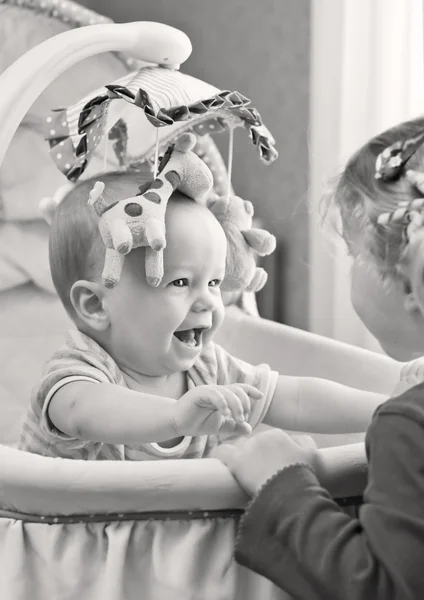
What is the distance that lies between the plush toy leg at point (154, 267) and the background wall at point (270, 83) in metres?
1.19

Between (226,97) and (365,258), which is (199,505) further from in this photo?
(226,97)

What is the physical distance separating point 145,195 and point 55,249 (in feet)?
0.48

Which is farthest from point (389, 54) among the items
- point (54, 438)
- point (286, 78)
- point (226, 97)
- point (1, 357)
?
point (54, 438)

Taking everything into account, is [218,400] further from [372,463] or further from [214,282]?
[214,282]

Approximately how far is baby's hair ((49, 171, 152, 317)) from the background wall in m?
1.10

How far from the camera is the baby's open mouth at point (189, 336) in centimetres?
94

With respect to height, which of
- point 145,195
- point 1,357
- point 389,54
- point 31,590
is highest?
point 145,195

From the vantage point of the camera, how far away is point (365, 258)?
774mm

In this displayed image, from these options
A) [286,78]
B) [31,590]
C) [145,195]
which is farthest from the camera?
[286,78]

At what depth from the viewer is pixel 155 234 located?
0.80 metres

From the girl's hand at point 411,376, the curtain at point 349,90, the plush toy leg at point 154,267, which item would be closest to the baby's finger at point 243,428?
the plush toy leg at point 154,267

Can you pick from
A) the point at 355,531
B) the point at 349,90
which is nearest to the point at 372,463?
the point at 355,531

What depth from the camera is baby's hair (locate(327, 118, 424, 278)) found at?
74 centimetres

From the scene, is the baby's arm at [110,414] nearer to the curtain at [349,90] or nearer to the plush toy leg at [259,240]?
the plush toy leg at [259,240]
